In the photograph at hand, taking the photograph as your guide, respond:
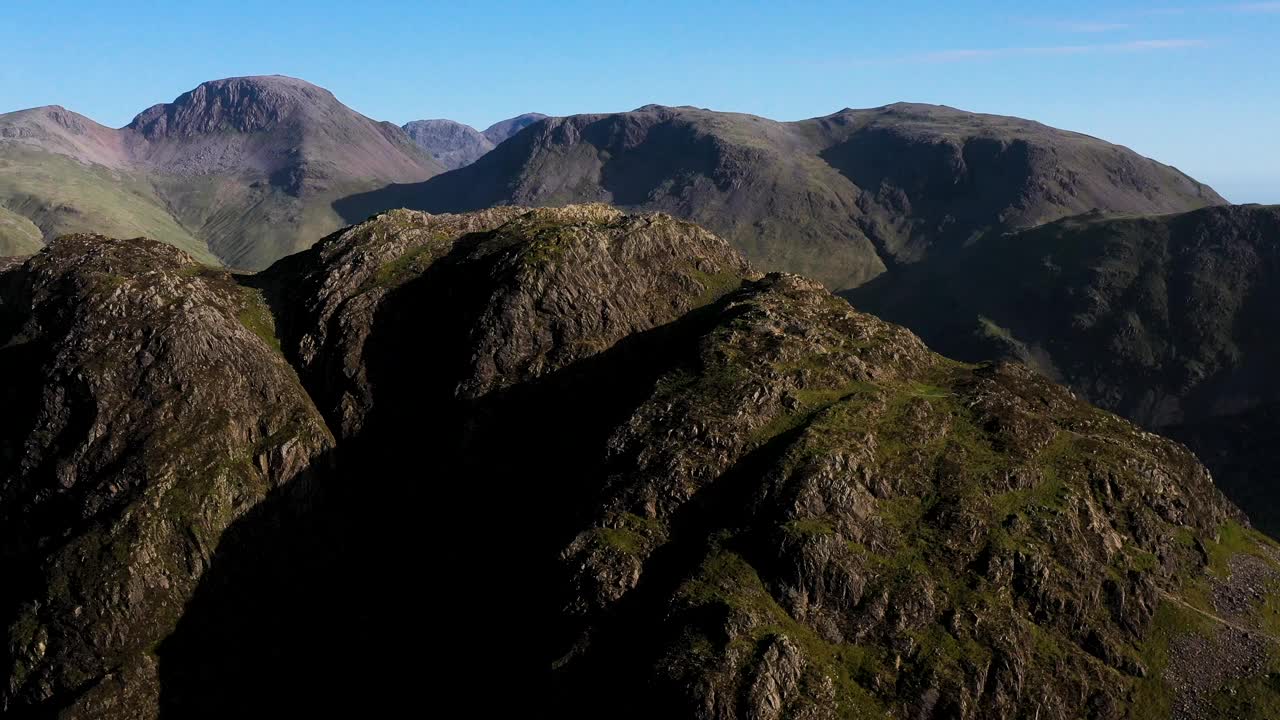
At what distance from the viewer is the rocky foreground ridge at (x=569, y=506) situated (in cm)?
9875

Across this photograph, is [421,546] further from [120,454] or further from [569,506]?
[120,454]

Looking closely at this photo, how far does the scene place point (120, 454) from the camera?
128750 mm

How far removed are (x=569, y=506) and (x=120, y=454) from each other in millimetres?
64464

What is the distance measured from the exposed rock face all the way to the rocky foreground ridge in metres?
0.49

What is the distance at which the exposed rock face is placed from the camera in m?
115

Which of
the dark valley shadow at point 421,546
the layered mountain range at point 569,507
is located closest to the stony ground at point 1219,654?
the layered mountain range at point 569,507

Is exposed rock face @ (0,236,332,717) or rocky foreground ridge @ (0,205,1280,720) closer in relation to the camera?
rocky foreground ridge @ (0,205,1280,720)

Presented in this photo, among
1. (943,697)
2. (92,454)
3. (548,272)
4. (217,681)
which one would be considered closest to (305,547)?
(217,681)

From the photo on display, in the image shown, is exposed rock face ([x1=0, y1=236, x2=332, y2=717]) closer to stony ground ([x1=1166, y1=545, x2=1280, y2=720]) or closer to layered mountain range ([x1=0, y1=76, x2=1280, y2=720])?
layered mountain range ([x1=0, y1=76, x2=1280, y2=720])

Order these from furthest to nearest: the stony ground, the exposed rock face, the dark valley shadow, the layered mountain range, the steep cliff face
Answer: the exposed rock face → the dark valley shadow → the layered mountain range → the stony ground → the steep cliff face

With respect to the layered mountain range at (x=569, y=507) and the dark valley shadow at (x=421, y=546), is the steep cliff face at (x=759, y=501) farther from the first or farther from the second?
the dark valley shadow at (x=421, y=546)

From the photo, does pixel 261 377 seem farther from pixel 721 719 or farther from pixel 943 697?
pixel 943 697

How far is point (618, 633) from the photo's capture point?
99000 mm

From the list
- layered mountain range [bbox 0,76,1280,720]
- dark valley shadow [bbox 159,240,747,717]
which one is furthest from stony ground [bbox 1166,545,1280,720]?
dark valley shadow [bbox 159,240,747,717]
